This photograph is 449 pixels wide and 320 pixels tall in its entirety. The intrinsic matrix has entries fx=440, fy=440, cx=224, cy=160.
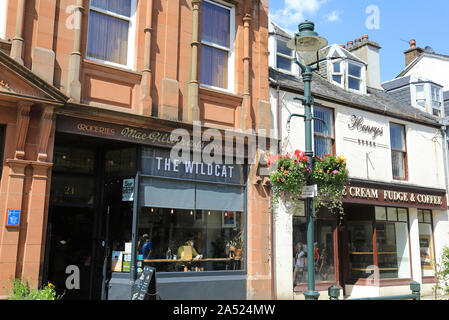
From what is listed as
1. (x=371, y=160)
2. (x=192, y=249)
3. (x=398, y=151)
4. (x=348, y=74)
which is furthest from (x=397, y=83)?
(x=192, y=249)

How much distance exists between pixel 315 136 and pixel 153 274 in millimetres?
7275

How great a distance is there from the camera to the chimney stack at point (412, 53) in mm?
24500

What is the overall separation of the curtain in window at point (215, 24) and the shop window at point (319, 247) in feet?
18.2

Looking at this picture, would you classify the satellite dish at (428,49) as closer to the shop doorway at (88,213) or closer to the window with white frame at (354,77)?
the window with white frame at (354,77)

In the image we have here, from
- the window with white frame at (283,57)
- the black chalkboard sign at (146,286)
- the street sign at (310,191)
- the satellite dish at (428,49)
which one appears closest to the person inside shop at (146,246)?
the black chalkboard sign at (146,286)

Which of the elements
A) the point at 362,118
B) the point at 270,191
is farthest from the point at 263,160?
the point at 362,118

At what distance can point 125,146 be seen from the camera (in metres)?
10.6

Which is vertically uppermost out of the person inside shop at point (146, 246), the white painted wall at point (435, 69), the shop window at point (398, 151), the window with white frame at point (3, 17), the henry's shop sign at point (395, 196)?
the white painted wall at point (435, 69)

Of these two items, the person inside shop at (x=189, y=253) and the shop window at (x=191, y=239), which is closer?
the shop window at (x=191, y=239)

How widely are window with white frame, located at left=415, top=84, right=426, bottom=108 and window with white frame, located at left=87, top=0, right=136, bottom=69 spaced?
1380 cm

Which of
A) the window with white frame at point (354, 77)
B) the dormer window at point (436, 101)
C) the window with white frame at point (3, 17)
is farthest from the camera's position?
the dormer window at point (436, 101)

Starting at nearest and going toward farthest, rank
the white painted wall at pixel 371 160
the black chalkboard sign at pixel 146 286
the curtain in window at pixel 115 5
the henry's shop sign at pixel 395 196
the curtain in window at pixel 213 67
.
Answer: the black chalkboard sign at pixel 146 286, the curtain in window at pixel 115 5, the curtain in window at pixel 213 67, the white painted wall at pixel 371 160, the henry's shop sign at pixel 395 196

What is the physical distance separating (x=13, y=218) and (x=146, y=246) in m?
3.06

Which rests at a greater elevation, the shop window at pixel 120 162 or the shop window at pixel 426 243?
Result: the shop window at pixel 120 162
